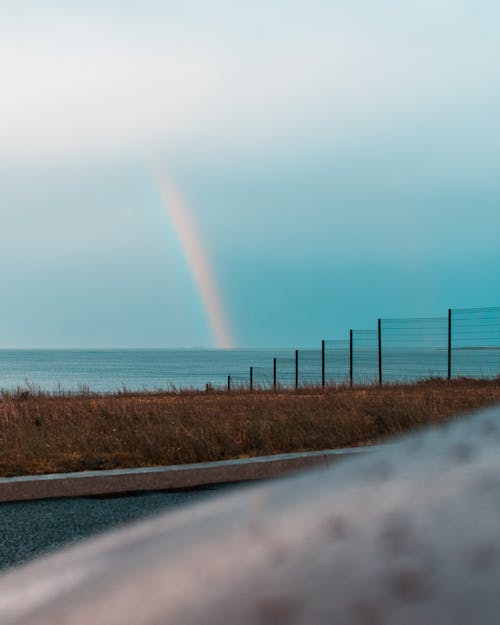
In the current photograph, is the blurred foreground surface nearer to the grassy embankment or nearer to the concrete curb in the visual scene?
the concrete curb

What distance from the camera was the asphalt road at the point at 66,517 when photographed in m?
5.81

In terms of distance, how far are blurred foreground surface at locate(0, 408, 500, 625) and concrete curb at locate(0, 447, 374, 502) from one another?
22.7 feet

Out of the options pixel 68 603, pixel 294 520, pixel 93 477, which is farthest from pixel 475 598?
pixel 93 477

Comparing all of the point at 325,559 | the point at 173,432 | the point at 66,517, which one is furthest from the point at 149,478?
the point at 325,559

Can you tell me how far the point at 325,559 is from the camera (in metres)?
0.46

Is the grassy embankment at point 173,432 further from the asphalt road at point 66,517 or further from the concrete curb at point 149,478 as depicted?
the asphalt road at point 66,517

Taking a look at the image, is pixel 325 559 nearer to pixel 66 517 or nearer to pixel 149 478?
pixel 66 517

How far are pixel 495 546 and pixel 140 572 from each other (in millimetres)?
218

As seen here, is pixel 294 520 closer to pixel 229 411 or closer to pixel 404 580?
pixel 404 580

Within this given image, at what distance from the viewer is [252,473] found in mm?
8391

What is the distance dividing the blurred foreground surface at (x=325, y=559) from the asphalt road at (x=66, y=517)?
16.4 feet

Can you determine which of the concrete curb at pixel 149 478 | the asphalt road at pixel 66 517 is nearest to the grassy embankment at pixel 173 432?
the concrete curb at pixel 149 478

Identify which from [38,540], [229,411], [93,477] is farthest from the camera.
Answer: [229,411]

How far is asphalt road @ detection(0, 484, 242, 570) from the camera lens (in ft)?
19.1
